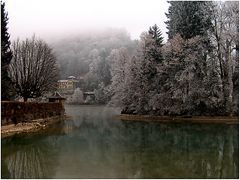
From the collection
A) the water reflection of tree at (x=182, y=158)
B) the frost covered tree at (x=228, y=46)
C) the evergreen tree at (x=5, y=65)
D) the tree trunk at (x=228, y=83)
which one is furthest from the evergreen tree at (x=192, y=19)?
the water reflection of tree at (x=182, y=158)

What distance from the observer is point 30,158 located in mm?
15531

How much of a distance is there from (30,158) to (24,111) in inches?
642

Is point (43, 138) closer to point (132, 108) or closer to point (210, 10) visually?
point (132, 108)

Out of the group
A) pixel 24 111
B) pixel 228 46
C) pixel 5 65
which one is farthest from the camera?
pixel 228 46

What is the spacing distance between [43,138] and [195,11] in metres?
28.1

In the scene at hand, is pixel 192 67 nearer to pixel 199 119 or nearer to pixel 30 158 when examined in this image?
pixel 199 119

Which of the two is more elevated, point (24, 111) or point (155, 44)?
point (155, 44)

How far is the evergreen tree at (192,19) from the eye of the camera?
4104 centimetres

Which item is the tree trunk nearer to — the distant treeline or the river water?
the distant treeline

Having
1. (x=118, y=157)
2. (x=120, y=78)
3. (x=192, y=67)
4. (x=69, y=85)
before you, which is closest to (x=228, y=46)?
(x=192, y=67)

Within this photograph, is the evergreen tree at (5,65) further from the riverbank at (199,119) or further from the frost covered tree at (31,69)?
the riverbank at (199,119)

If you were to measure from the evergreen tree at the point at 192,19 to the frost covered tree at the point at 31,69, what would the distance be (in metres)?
18.7

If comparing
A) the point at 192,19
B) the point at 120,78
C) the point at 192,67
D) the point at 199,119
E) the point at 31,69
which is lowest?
the point at 199,119

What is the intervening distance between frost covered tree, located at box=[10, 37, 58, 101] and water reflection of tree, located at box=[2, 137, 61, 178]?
81.9ft
